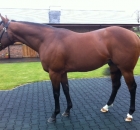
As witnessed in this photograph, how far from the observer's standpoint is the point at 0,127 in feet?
11.8

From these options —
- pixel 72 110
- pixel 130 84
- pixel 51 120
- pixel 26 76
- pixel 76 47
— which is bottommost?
pixel 26 76

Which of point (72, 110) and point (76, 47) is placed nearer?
point (76, 47)

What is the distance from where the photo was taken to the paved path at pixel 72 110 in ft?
11.8

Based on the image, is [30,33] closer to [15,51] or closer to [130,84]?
[130,84]

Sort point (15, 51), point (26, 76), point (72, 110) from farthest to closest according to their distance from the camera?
point (15, 51) < point (26, 76) < point (72, 110)

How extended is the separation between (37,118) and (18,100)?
1394mm

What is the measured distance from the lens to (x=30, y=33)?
367 cm

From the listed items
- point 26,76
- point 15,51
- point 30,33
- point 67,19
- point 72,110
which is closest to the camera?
point 30,33

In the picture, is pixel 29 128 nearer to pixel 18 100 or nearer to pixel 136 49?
pixel 18 100

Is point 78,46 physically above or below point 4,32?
below

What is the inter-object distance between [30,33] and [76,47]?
98 cm

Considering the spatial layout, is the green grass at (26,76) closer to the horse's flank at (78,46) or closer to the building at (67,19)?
the horse's flank at (78,46)

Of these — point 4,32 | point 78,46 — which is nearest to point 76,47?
point 78,46

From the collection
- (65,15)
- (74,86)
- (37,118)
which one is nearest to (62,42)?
(37,118)
